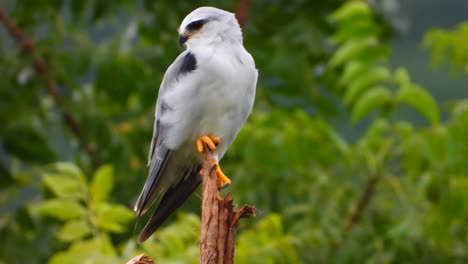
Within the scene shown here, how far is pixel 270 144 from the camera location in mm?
5531

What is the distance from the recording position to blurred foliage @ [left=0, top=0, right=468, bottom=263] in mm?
5195

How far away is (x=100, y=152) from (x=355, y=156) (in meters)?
1.46

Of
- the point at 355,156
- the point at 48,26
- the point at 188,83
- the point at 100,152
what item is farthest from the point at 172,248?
the point at 48,26

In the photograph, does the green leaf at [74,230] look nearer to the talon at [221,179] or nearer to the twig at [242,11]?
the talon at [221,179]

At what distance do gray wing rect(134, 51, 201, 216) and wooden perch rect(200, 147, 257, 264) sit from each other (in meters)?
0.41

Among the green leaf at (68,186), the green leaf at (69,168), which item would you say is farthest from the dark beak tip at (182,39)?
the green leaf at (68,186)

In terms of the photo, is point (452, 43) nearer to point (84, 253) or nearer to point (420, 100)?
point (420, 100)

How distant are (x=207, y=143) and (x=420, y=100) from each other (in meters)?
1.80

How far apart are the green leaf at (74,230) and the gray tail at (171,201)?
938 mm

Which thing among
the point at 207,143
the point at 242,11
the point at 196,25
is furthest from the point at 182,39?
the point at 242,11

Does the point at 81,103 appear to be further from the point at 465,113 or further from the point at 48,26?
the point at 465,113

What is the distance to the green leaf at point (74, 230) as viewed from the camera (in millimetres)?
4531

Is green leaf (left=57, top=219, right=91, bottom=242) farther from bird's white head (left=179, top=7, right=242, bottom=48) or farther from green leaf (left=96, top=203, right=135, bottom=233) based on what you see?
bird's white head (left=179, top=7, right=242, bottom=48)

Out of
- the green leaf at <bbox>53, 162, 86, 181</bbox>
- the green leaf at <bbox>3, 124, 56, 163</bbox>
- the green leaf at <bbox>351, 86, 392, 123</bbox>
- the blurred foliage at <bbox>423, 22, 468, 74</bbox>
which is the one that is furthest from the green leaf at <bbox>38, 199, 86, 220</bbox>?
the blurred foliage at <bbox>423, 22, 468, 74</bbox>
